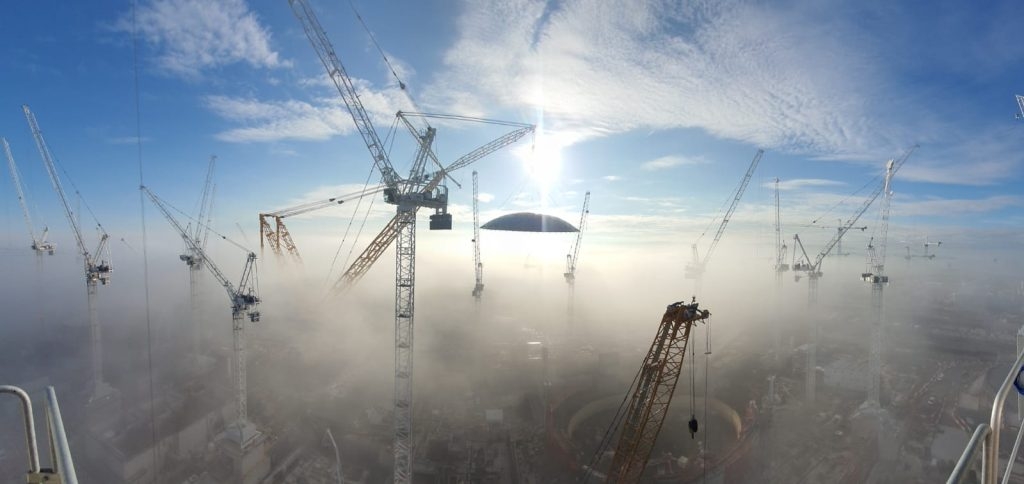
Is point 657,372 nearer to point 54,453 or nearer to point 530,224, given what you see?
point 54,453

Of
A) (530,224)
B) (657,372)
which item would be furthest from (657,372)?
(530,224)

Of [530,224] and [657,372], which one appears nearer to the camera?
[657,372]

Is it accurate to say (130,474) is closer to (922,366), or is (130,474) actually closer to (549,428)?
(549,428)

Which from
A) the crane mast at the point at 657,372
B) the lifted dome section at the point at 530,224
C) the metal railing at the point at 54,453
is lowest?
the crane mast at the point at 657,372

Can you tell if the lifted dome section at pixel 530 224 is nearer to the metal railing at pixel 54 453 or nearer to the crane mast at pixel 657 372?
the crane mast at pixel 657 372

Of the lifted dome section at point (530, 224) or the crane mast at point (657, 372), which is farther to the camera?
the lifted dome section at point (530, 224)

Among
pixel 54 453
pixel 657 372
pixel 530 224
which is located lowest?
pixel 657 372

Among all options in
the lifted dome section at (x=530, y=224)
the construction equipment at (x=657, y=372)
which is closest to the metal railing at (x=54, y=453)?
the construction equipment at (x=657, y=372)

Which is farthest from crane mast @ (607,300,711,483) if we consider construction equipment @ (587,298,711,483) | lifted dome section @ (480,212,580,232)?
lifted dome section @ (480,212,580,232)

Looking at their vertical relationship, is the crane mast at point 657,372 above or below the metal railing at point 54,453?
below
